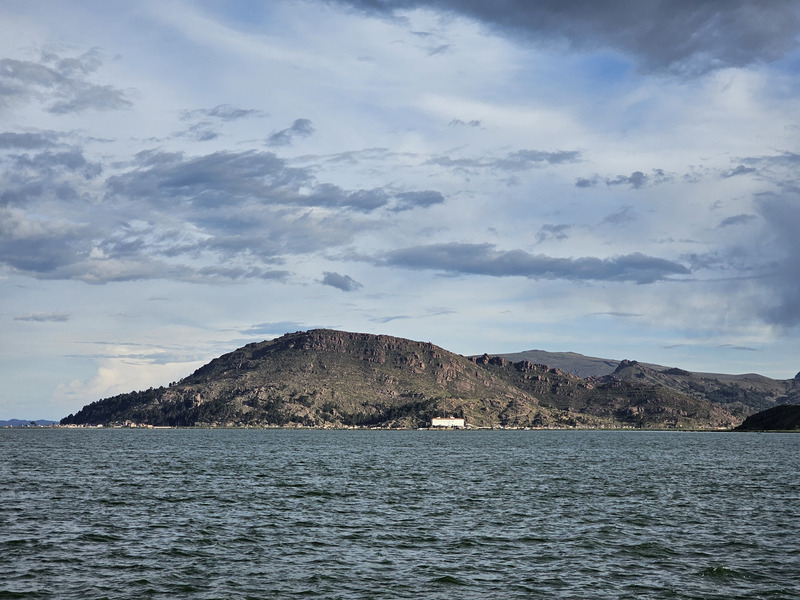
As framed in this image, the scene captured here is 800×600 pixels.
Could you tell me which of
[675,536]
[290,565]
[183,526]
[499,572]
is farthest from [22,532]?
[675,536]

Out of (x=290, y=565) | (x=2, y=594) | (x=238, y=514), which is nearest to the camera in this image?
(x=2, y=594)

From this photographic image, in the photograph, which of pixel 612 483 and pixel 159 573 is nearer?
pixel 159 573

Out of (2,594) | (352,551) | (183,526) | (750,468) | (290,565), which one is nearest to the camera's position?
(2,594)

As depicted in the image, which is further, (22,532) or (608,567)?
(22,532)

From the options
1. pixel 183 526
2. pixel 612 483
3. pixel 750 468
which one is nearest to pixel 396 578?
pixel 183 526

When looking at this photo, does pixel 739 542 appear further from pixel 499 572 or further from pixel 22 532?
pixel 22 532

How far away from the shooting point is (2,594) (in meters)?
39.4

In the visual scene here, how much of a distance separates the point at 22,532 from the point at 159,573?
1984 cm

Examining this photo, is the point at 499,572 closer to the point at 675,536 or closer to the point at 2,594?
the point at 675,536

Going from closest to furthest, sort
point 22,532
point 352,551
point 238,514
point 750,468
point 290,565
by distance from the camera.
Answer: point 290,565, point 352,551, point 22,532, point 238,514, point 750,468

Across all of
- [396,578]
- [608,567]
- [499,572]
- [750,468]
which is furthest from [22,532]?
[750,468]

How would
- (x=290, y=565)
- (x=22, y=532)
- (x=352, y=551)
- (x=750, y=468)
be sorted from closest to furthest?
1. (x=290, y=565)
2. (x=352, y=551)
3. (x=22, y=532)
4. (x=750, y=468)

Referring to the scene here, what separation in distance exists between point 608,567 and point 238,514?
A: 36730mm

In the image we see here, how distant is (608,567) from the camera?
4653 centimetres
